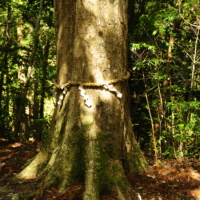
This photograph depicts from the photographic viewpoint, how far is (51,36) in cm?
785

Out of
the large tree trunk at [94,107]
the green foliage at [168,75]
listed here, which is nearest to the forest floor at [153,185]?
the large tree trunk at [94,107]

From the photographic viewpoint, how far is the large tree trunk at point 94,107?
2.85m

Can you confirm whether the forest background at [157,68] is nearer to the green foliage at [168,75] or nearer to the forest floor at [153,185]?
the green foliage at [168,75]

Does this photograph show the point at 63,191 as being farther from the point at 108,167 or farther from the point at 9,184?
the point at 9,184

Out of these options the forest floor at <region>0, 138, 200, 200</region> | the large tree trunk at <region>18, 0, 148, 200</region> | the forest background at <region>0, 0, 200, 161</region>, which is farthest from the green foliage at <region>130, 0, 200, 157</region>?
the large tree trunk at <region>18, 0, 148, 200</region>

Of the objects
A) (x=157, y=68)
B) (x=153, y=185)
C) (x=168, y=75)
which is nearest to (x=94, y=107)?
(x=153, y=185)

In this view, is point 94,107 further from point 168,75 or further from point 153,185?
point 168,75

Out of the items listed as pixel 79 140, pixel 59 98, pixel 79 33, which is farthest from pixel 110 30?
pixel 79 140

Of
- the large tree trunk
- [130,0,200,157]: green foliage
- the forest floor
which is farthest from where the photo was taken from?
[130,0,200,157]: green foliage

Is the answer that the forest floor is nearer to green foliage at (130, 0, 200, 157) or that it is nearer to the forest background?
the forest background

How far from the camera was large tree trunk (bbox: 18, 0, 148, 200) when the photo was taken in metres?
2.85

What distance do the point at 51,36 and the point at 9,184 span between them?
5890 mm

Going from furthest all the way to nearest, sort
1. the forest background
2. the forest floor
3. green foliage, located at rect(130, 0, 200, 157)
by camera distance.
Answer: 1. the forest background
2. green foliage, located at rect(130, 0, 200, 157)
3. the forest floor

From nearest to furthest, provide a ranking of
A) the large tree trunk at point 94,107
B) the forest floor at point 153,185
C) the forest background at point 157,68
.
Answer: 1. the forest floor at point 153,185
2. the large tree trunk at point 94,107
3. the forest background at point 157,68
